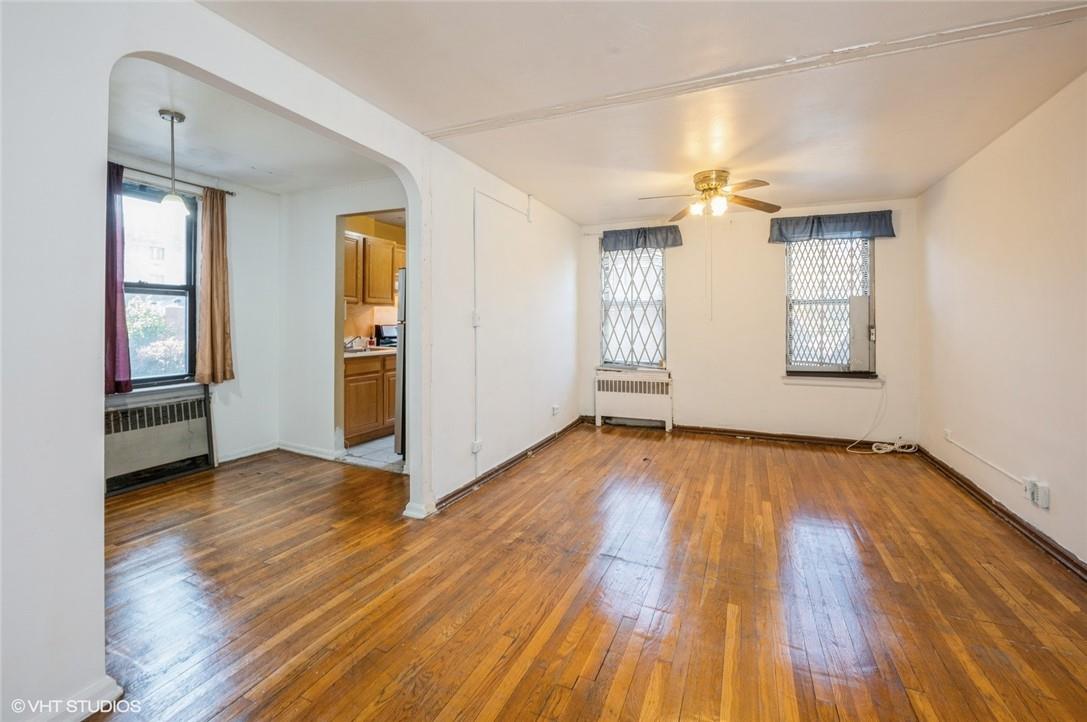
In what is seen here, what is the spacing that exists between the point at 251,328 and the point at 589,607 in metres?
3.84

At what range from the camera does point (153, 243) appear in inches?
141

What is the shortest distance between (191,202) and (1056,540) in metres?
5.97

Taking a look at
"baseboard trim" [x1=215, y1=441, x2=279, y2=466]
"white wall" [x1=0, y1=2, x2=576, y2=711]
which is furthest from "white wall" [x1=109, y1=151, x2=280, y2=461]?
"white wall" [x1=0, y1=2, x2=576, y2=711]

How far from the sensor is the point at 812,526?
2773 mm

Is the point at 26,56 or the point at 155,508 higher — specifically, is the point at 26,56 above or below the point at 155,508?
above

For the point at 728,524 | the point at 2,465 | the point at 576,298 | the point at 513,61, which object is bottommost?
the point at 728,524

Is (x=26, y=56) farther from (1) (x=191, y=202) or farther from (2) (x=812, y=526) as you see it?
(2) (x=812, y=526)

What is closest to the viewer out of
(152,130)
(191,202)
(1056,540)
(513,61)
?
(513,61)

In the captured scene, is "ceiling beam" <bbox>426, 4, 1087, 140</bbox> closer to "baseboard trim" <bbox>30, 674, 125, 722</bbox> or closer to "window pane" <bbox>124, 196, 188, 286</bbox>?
"window pane" <bbox>124, 196, 188, 286</bbox>

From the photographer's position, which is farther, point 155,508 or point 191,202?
point 191,202

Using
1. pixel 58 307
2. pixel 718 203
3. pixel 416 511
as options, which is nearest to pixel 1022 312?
pixel 718 203

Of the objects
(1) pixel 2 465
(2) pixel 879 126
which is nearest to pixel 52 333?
(1) pixel 2 465

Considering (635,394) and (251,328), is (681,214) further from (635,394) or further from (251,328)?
(251,328)

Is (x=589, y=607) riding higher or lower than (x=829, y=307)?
lower
